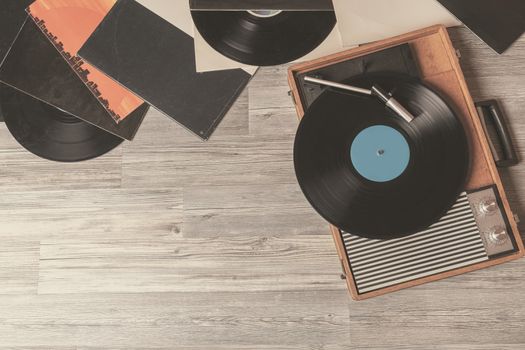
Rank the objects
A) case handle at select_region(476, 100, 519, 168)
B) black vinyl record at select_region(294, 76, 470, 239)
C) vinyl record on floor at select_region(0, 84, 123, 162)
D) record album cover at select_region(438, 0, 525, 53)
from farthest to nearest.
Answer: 1. vinyl record on floor at select_region(0, 84, 123, 162)
2. case handle at select_region(476, 100, 519, 168)
3. black vinyl record at select_region(294, 76, 470, 239)
4. record album cover at select_region(438, 0, 525, 53)

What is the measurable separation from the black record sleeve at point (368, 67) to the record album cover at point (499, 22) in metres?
0.26

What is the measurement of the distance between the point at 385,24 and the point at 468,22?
313 mm

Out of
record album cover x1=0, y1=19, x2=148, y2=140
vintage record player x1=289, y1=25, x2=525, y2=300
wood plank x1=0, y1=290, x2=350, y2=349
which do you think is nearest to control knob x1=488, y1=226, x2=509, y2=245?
vintage record player x1=289, y1=25, x2=525, y2=300

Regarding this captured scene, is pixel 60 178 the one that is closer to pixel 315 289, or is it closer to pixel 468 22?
pixel 315 289

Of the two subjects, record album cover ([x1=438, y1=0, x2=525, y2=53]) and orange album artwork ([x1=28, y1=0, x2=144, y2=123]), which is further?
orange album artwork ([x1=28, y1=0, x2=144, y2=123])

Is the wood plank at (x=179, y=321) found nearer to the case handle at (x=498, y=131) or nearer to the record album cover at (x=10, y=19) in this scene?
the case handle at (x=498, y=131)

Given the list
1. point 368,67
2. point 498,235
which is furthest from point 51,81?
point 498,235

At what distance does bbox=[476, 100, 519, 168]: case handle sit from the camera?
1.02 metres

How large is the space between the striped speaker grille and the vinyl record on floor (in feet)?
1.92

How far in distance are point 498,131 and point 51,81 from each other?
3.04 feet

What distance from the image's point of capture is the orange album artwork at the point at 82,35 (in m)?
1.12

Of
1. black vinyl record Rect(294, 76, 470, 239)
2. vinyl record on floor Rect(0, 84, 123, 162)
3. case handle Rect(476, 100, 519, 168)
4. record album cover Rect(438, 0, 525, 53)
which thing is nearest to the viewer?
record album cover Rect(438, 0, 525, 53)

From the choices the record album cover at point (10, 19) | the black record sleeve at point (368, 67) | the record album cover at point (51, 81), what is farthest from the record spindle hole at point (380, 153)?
the record album cover at point (10, 19)

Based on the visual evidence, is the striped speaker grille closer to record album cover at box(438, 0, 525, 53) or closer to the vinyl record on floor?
record album cover at box(438, 0, 525, 53)
